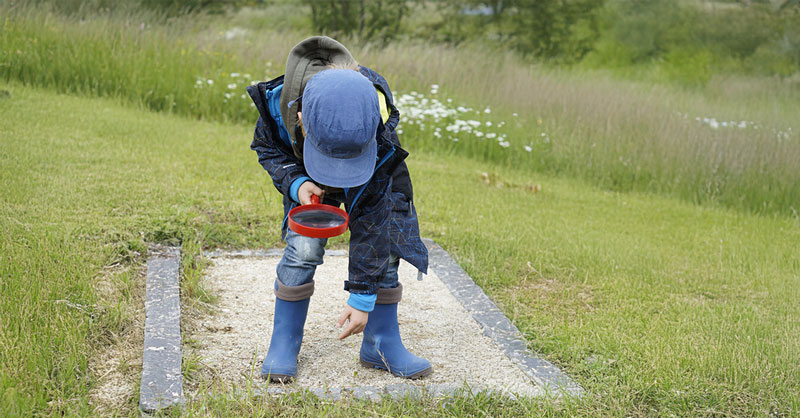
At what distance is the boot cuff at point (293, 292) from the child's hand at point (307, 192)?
360 millimetres

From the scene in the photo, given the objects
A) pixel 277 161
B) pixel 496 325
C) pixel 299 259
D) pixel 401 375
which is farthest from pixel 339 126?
pixel 496 325

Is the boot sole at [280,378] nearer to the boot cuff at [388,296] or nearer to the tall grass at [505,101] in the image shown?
the boot cuff at [388,296]

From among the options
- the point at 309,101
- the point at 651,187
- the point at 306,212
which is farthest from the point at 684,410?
the point at 651,187

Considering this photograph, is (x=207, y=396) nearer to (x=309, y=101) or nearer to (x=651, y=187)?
(x=309, y=101)

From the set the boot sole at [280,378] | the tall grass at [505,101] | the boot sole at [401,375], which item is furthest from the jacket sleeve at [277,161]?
the tall grass at [505,101]

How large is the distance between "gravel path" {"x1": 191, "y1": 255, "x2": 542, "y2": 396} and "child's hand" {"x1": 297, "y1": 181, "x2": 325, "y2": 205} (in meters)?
0.65

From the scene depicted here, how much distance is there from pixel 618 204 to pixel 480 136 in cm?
186

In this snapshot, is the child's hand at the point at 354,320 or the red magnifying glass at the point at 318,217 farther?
the child's hand at the point at 354,320

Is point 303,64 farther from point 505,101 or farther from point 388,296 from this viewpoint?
point 505,101

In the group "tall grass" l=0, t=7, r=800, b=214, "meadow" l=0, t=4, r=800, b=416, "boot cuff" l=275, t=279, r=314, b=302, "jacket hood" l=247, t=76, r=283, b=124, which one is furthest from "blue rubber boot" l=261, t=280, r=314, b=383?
"tall grass" l=0, t=7, r=800, b=214

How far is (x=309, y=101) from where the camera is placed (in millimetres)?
2238

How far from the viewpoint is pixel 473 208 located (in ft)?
17.2

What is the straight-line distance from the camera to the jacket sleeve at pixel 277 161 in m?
2.54

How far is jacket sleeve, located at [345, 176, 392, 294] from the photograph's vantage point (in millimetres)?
2527
